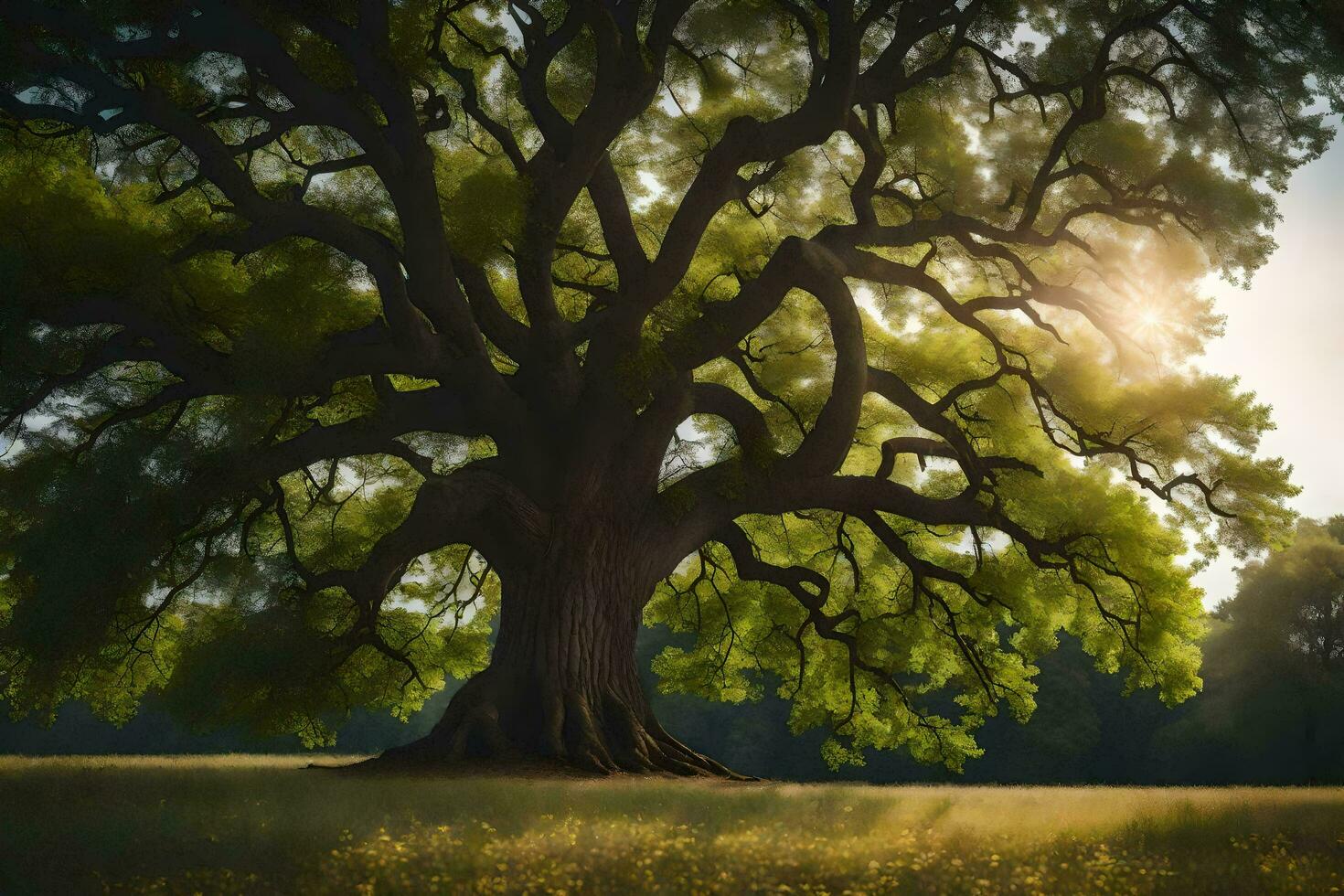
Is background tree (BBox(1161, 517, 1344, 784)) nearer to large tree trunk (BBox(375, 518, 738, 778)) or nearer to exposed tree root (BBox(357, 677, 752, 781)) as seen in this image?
large tree trunk (BBox(375, 518, 738, 778))

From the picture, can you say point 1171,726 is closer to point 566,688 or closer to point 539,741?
point 566,688

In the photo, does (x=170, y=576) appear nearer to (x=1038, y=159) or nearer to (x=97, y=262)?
(x=97, y=262)

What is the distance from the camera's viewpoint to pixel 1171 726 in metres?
35.7

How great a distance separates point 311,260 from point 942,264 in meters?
8.12

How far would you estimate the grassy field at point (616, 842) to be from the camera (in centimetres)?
581

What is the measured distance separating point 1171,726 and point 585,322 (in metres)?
29.6

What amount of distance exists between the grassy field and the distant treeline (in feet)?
90.1

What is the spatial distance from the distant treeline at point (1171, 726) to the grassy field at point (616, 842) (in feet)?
90.1

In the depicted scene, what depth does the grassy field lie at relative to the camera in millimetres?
5809

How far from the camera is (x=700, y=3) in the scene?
14.1m

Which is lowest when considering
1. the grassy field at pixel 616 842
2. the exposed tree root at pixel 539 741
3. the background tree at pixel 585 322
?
the grassy field at pixel 616 842

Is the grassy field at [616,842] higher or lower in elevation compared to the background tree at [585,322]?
lower

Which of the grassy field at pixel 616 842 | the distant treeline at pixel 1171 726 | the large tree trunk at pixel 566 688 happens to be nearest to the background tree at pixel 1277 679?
the distant treeline at pixel 1171 726

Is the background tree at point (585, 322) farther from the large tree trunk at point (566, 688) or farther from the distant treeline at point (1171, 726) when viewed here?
the distant treeline at point (1171, 726)
